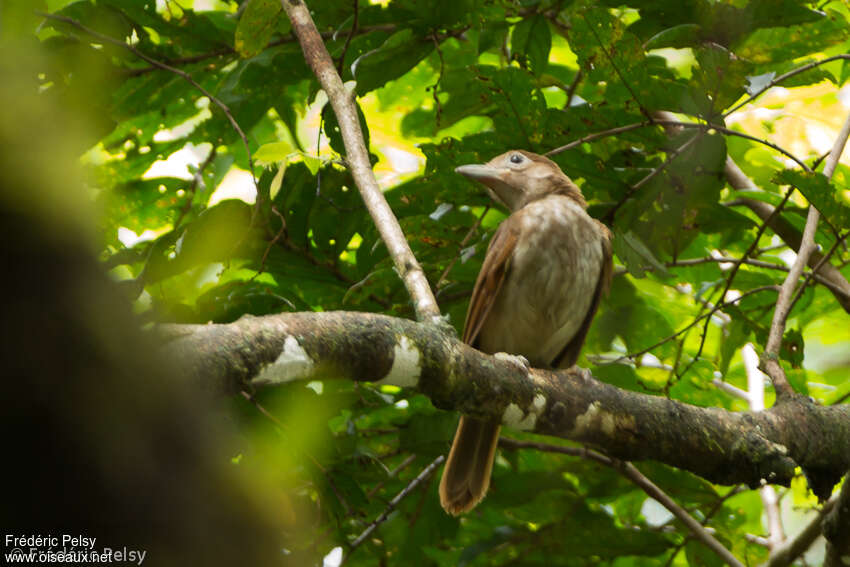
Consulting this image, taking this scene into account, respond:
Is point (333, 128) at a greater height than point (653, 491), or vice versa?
point (333, 128)

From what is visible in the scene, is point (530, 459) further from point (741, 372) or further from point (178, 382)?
point (178, 382)

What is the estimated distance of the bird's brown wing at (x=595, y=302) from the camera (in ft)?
11.8

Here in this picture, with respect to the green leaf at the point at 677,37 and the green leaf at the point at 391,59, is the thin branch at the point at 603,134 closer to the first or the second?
the green leaf at the point at 677,37

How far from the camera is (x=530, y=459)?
12.7ft

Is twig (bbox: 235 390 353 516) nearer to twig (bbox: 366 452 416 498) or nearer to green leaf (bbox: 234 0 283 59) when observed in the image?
twig (bbox: 366 452 416 498)

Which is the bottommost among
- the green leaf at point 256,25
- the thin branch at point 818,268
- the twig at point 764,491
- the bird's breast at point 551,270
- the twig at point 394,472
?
the twig at point 764,491

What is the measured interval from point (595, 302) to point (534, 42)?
3.42 feet

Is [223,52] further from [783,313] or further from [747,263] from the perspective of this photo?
[783,313]

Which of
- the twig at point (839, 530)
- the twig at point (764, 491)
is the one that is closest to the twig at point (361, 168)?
the twig at point (839, 530)

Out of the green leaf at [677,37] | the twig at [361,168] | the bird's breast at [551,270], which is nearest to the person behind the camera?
the twig at [361,168]

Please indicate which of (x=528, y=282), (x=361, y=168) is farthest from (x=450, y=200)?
(x=361, y=168)

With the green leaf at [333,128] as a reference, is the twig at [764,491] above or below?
below

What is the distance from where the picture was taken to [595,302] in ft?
12.1

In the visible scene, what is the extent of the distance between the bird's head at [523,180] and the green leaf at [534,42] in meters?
0.39
